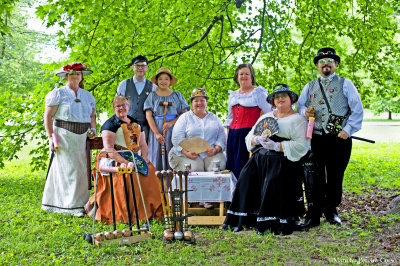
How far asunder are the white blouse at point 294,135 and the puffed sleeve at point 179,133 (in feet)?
4.19

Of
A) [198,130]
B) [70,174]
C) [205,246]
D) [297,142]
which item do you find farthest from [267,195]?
[70,174]

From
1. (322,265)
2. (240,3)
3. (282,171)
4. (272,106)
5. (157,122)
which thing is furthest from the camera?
(240,3)

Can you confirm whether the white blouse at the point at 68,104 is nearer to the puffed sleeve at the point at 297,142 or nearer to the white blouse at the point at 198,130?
the white blouse at the point at 198,130

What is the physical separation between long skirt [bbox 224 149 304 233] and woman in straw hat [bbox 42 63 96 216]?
6.72 ft

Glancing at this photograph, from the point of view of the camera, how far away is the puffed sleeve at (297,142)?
4621mm

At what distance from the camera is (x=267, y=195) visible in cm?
463

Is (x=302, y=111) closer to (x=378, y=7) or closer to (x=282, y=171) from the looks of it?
(x=282, y=171)

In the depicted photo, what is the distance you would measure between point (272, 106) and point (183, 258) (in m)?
2.03

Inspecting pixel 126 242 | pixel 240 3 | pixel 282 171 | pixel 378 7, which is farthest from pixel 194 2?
pixel 126 242

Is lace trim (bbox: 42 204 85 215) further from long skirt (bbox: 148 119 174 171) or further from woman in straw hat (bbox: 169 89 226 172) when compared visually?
woman in straw hat (bbox: 169 89 226 172)

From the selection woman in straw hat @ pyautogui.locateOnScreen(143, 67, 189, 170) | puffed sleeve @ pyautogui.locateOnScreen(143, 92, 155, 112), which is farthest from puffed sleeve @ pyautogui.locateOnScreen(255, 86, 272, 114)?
puffed sleeve @ pyautogui.locateOnScreen(143, 92, 155, 112)

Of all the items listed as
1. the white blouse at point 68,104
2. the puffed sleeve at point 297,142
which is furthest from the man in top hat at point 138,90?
the puffed sleeve at point 297,142

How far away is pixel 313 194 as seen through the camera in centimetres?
484

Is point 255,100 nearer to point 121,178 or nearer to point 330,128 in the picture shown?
point 330,128
